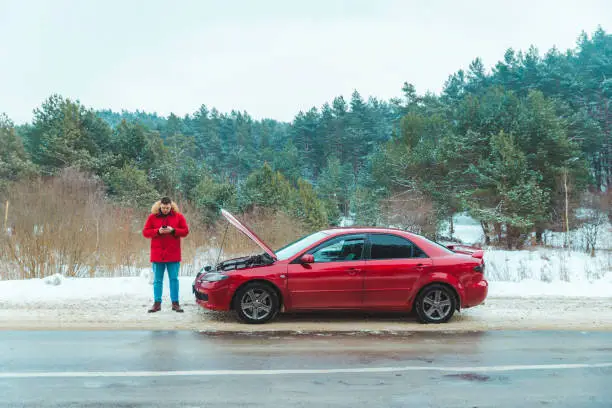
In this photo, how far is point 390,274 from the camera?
9.70 meters

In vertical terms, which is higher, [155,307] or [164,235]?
[164,235]

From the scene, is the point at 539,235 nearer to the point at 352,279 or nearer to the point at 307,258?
the point at 352,279

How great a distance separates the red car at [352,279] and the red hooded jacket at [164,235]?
2.56 feet

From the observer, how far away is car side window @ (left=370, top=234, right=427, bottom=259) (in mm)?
9891

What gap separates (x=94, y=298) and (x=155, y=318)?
8.65 feet

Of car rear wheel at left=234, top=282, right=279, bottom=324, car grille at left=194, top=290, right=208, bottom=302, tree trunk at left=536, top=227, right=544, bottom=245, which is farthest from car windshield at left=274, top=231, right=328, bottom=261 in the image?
tree trunk at left=536, top=227, right=544, bottom=245

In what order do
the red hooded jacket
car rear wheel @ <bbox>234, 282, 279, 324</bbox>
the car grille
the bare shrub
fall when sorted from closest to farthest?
car rear wheel @ <bbox>234, 282, 279, 324</bbox>, the car grille, the red hooded jacket, the bare shrub

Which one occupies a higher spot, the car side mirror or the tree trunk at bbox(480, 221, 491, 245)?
the tree trunk at bbox(480, 221, 491, 245)

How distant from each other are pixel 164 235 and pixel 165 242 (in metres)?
0.12

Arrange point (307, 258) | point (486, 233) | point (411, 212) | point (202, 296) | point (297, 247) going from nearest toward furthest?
point (307, 258) < point (202, 296) < point (297, 247) < point (486, 233) < point (411, 212)

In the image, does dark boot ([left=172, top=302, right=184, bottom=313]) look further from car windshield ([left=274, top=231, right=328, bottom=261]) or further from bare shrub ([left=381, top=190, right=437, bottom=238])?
bare shrub ([left=381, top=190, right=437, bottom=238])

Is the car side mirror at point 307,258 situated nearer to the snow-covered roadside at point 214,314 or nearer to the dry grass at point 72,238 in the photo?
the snow-covered roadside at point 214,314

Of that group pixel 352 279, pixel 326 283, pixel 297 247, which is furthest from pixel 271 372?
pixel 297 247

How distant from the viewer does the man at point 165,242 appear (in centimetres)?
1038
